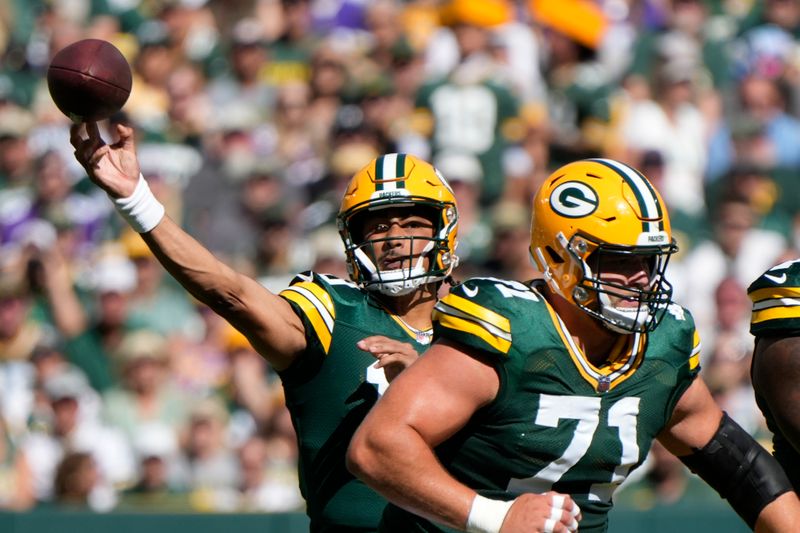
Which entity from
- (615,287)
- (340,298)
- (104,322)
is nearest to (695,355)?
(615,287)

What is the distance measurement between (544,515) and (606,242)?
77 centimetres

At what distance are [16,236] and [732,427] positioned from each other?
6.56 m

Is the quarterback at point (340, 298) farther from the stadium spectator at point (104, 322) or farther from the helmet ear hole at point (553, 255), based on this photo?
the stadium spectator at point (104, 322)

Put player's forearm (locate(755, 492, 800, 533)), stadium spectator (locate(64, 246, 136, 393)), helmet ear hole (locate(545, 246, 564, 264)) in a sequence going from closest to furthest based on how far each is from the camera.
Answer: helmet ear hole (locate(545, 246, 564, 264)), player's forearm (locate(755, 492, 800, 533)), stadium spectator (locate(64, 246, 136, 393))

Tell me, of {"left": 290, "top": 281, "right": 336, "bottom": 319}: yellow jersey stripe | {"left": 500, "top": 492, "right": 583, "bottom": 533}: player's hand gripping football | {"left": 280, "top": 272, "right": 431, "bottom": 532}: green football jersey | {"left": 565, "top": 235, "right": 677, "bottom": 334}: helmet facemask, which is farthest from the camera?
{"left": 290, "top": 281, "right": 336, "bottom": 319}: yellow jersey stripe

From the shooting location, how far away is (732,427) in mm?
4285

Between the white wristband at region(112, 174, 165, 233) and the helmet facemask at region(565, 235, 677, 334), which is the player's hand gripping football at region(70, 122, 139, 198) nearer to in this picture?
the white wristband at region(112, 174, 165, 233)

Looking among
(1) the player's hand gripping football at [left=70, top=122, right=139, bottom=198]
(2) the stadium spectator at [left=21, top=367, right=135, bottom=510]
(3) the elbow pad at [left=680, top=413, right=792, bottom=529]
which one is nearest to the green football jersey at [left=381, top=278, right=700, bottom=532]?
(3) the elbow pad at [left=680, top=413, right=792, bottom=529]

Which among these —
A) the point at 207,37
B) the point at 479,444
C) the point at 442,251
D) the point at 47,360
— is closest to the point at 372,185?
the point at 442,251

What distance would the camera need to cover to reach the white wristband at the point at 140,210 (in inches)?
163

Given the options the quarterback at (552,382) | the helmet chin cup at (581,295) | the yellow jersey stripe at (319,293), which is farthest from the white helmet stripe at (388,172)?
the helmet chin cup at (581,295)

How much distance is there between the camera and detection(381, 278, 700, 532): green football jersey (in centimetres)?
372

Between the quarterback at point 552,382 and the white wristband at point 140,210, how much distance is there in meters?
0.91

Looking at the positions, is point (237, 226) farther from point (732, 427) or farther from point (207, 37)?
point (732, 427)
